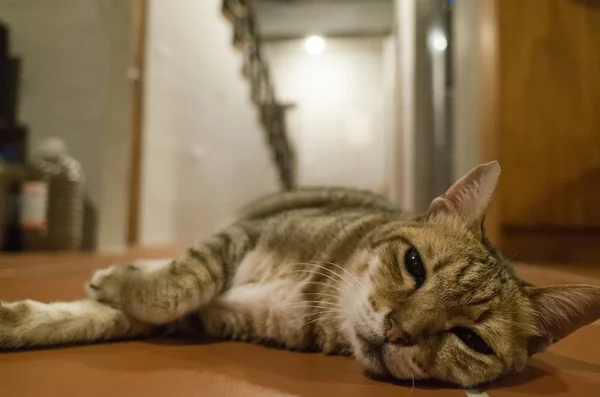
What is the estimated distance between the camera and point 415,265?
0.80 m

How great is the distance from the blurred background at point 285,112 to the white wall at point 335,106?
0.01 metres

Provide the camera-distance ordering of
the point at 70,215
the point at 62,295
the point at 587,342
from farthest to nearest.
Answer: the point at 70,215 → the point at 62,295 → the point at 587,342

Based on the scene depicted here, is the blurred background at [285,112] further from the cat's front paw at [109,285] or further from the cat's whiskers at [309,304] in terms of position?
the cat's front paw at [109,285]

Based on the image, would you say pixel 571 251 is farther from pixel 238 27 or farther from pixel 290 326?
pixel 238 27

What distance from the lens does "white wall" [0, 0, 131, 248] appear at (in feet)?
8.27

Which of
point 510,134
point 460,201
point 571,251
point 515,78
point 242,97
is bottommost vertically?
point 571,251

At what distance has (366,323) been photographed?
2.49 feet

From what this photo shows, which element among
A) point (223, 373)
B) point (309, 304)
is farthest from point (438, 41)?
point (223, 373)

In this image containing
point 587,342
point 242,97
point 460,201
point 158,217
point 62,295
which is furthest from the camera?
point 242,97

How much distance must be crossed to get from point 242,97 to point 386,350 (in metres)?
3.86

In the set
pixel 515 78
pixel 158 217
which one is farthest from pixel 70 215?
pixel 515 78

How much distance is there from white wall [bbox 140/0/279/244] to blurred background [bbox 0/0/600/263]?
16 millimetres

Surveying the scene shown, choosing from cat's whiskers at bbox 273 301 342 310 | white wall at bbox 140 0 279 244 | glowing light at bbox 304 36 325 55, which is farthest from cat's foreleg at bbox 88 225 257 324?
glowing light at bbox 304 36 325 55

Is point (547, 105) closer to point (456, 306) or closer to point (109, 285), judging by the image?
point (456, 306)
